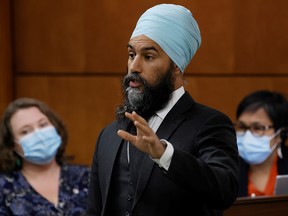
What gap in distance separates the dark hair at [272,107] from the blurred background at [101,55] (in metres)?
0.77

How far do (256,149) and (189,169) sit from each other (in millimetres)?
1855

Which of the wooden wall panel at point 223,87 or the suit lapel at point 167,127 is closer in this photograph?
the suit lapel at point 167,127

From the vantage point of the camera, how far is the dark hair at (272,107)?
143 inches

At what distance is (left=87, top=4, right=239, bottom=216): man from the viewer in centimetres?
196

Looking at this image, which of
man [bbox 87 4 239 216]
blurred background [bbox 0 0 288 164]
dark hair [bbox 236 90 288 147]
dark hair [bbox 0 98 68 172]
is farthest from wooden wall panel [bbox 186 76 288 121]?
man [bbox 87 4 239 216]

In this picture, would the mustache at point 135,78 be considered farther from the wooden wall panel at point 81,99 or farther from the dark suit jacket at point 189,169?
the wooden wall panel at point 81,99

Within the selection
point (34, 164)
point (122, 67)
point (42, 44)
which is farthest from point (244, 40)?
point (34, 164)

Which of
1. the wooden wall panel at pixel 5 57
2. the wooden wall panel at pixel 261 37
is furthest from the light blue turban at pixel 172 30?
the wooden wall panel at pixel 5 57

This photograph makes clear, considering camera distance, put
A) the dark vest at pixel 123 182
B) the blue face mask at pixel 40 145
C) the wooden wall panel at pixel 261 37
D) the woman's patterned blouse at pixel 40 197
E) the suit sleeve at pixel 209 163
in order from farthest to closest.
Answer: the wooden wall panel at pixel 261 37 → the blue face mask at pixel 40 145 → the woman's patterned blouse at pixel 40 197 → the dark vest at pixel 123 182 → the suit sleeve at pixel 209 163

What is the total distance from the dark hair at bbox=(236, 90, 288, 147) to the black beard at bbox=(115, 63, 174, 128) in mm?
1619

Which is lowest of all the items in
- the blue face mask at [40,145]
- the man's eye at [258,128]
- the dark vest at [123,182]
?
the blue face mask at [40,145]

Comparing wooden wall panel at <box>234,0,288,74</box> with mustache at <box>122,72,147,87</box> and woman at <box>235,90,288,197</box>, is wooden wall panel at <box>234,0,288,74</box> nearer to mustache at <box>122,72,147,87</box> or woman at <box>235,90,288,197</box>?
woman at <box>235,90,288,197</box>

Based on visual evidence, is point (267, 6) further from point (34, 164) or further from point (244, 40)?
point (34, 164)

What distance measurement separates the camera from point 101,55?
Answer: 4594 mm
